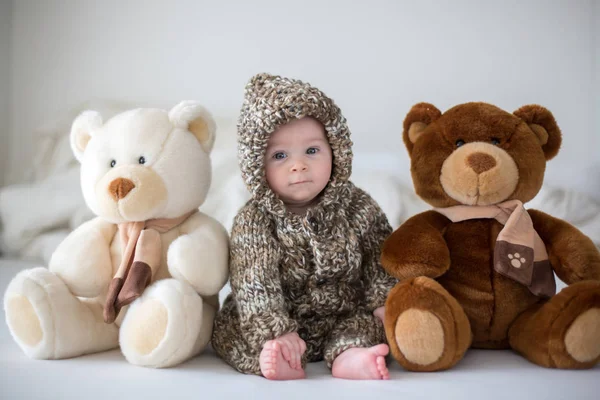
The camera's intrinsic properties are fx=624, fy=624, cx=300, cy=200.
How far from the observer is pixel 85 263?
1.10m

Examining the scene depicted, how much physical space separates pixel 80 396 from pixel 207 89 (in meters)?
1.64

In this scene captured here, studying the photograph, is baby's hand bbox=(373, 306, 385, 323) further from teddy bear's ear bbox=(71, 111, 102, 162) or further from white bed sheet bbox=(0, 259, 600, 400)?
teddy bear's ear bbox=(71, 111, 102, 162)

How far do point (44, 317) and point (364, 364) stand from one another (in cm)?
52

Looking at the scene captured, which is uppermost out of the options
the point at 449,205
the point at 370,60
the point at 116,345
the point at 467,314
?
the point at 370,60

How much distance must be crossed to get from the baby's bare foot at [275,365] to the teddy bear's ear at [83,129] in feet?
1.74

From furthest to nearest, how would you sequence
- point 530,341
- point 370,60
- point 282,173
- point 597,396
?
point 370,60 → point 282,173 → point 530,341 → point 597,396

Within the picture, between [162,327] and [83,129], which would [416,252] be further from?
[83,129]

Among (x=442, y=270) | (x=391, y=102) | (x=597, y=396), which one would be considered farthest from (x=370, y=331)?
(x=391, y=102)

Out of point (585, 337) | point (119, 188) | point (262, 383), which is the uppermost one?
point (119, 188)

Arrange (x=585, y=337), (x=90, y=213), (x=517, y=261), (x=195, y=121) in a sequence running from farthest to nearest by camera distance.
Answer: (x=90, y=213) → (x=195, y=121) → (x=517, y=261) → (x=585, y=337)

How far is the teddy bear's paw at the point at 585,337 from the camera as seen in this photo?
Result: 3.08ft

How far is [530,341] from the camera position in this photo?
40.0 inches

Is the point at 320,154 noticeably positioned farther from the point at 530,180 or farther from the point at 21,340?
the point at 21,340

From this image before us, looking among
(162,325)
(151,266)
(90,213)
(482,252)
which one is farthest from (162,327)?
(90,213)
